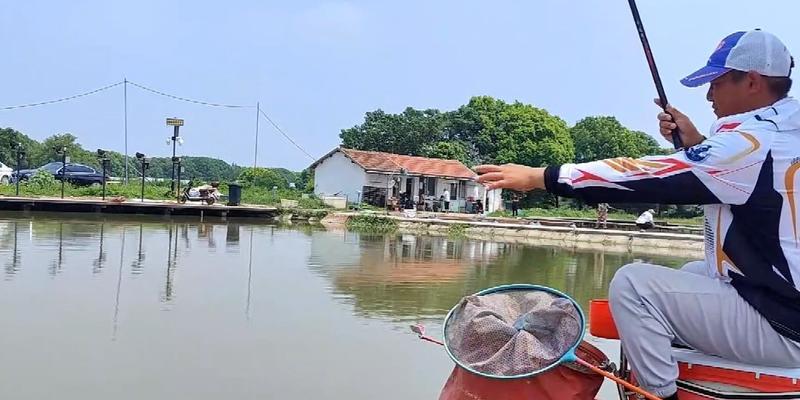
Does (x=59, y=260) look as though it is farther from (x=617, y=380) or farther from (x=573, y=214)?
(x=573, y=214)

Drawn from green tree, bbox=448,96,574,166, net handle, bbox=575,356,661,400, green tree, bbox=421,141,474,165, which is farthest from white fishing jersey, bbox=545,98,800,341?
green tree, bbox=421,141,474,165

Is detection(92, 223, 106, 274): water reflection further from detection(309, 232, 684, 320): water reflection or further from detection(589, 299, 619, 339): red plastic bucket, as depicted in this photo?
detection(589, 299, 619, 339): red plastic bucket

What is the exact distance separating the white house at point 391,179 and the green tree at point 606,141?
595 inches

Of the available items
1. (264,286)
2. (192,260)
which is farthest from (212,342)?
(192,260)

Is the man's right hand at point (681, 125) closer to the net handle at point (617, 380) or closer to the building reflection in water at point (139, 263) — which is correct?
the net handle at point (617, 380)

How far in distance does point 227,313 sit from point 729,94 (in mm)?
8063

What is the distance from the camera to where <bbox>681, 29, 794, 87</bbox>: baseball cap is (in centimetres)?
211

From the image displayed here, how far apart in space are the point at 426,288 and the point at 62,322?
6051 millimetres

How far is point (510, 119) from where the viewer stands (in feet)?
176

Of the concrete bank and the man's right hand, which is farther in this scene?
the concrete bank

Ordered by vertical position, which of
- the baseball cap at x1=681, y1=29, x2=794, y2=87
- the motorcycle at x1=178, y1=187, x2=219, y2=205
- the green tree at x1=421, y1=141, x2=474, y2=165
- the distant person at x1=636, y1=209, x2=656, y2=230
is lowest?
the distant person at x1=636, y1=209, x2=656, y2=230

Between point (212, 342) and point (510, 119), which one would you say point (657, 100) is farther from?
point (510, 119)

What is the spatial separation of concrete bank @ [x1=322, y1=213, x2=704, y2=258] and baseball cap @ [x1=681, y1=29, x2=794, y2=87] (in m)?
23.4

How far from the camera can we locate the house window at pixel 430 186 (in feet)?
151
